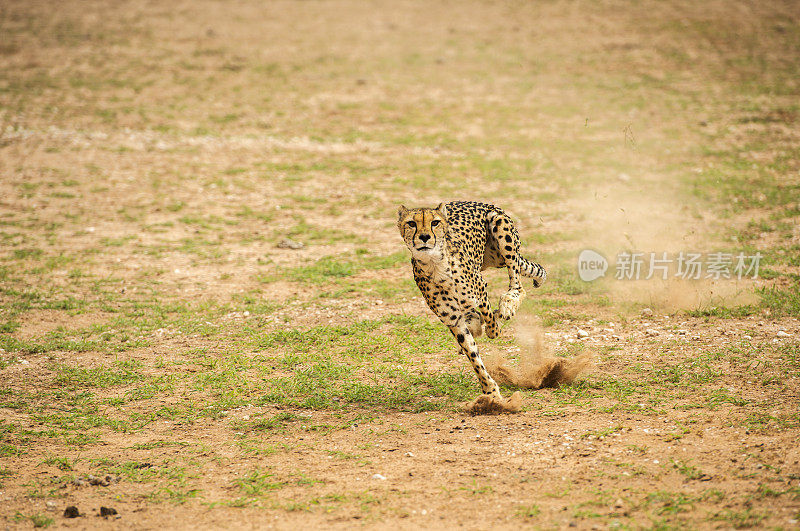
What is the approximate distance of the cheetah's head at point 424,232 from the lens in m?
6.93

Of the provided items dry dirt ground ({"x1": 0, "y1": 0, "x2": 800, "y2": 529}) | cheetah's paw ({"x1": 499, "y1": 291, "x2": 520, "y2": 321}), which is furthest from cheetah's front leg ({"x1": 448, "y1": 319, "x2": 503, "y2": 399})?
cheetah's paw ({"x1": 499, "y1": 291, "x2": 520, "y2": 321})

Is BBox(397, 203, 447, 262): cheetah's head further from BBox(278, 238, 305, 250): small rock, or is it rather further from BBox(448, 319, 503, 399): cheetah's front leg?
BBox(278, 238, 305, 250): small rock

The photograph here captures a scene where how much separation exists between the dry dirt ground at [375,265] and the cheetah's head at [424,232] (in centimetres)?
169

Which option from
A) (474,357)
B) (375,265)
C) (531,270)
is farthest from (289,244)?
(474,357)

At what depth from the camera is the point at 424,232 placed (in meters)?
6.92

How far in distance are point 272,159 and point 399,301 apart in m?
7.49

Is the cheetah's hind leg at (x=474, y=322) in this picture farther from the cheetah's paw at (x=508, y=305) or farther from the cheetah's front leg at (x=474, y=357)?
the cheetah's paw at (x=508, y=305)

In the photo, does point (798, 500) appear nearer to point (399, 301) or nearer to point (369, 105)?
point (399, 301)

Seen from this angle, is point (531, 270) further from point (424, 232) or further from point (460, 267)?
point (424, 232)

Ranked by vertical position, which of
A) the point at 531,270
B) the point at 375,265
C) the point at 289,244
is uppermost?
the point at 531,270

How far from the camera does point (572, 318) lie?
9.82 metres

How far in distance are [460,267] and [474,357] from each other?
893mm

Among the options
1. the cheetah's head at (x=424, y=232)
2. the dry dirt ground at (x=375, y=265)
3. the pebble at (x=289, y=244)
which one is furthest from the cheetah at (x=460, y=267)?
the pebble at (x=289, y=244)

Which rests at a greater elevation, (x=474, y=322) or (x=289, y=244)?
(x=474, y=322)
